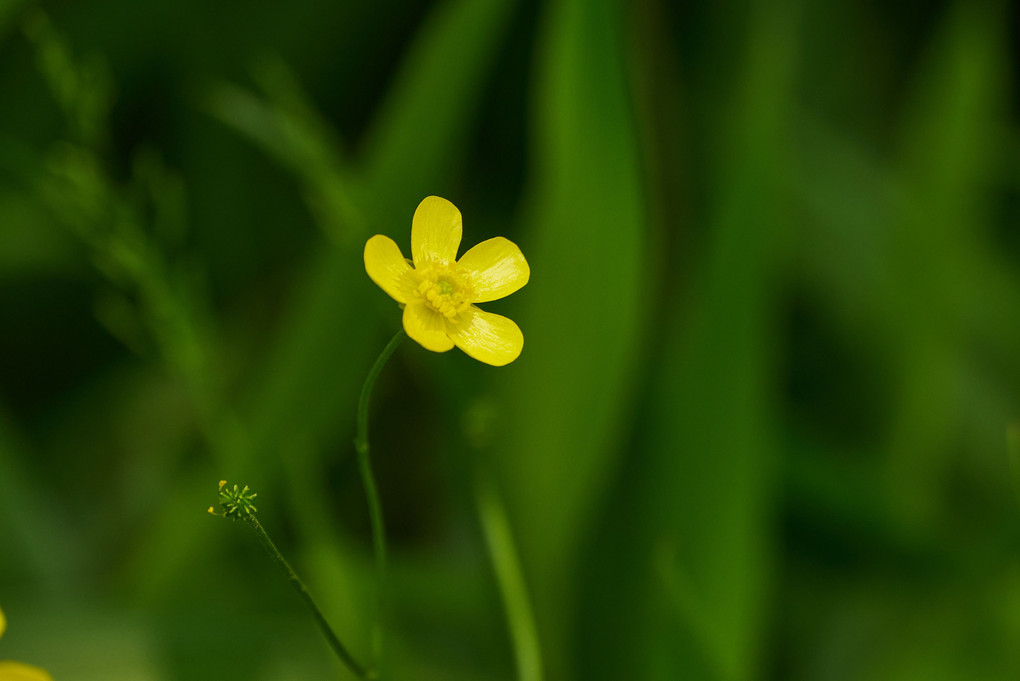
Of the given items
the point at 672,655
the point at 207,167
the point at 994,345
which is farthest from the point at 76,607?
the point at 994,345

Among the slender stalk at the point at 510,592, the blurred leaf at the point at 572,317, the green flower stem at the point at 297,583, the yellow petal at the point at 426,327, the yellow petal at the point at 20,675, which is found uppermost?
the blurred leaf at the point at 572,317

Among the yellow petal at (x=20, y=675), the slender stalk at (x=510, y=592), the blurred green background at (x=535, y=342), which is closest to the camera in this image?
the yellow petal at (x=20, y=675)

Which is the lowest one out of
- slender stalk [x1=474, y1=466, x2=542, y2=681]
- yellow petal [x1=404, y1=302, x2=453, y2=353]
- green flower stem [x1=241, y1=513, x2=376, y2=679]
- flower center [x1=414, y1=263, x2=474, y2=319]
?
green flower stem [x1=241, y1=513, x2=376, y2=679]

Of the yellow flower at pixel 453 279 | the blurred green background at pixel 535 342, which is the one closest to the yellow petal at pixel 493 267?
the yellow flower at pixel 453 279

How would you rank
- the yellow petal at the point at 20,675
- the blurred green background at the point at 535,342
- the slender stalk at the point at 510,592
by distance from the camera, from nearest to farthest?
the yellow petal at the point at 20,675 → the slender stalk at the point at 510,592 → the blurred green background at the point at 535,342

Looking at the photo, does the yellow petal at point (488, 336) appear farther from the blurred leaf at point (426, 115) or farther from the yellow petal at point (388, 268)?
the blurred leaf at point (426, 115)

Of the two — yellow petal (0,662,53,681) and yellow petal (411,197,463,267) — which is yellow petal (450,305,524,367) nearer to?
yellow petal (411,197,463,267)

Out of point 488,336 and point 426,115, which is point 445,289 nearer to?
point 488,336

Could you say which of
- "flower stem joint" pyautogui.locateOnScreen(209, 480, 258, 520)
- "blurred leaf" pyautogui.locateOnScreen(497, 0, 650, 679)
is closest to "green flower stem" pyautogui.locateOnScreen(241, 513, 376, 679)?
"flower stem joint" pyautogui.locateOnScreen(209, 480, 258, 520)

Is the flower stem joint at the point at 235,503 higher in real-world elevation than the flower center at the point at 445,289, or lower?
lower
